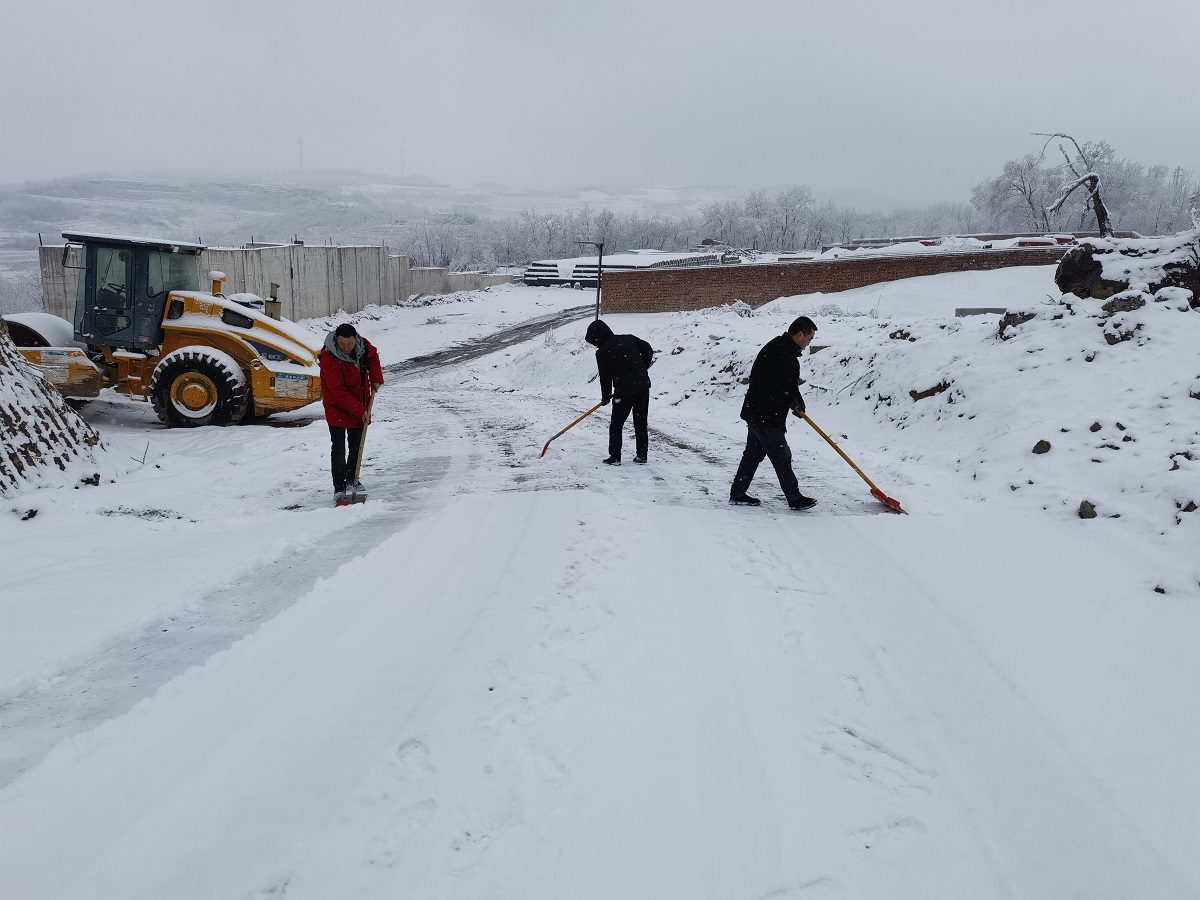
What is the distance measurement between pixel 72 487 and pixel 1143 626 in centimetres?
829

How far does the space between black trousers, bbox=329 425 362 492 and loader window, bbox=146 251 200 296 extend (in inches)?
248

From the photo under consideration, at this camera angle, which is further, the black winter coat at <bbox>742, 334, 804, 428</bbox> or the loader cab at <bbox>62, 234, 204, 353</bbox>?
the loader cab at <bbox>62, 234, 204, 353</bbox>

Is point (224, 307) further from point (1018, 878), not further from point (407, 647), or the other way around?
point (1018, 878)

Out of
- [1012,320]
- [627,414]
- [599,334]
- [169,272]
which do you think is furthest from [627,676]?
[169,272]

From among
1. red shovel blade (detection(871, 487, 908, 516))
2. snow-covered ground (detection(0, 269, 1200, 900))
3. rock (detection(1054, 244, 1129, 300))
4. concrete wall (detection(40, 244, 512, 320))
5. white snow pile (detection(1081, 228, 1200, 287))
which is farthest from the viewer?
concrete wall (detection(40, 244, 512, 320))

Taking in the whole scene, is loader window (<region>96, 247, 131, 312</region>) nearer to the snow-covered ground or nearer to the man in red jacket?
the snow-covered ground

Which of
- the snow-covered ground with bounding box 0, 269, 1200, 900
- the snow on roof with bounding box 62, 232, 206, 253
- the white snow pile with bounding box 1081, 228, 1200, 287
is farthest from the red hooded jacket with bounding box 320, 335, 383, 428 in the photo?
the white snow pile with bounding box 1081, 228, 1200, 287

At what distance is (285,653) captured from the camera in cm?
381

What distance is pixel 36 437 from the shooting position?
20.7ft

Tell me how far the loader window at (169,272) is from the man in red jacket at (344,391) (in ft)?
20.1

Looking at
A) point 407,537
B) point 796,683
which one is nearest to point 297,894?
point 796,683

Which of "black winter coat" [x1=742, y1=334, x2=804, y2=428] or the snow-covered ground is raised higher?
"black winter coat" [x1=742, y1=334, x2=804, y2=428]

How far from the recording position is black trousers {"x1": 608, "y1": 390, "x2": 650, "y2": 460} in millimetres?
8078

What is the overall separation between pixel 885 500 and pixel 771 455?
3.70ft
